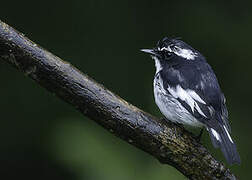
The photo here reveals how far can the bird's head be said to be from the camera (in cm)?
532

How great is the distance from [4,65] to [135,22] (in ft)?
5.85

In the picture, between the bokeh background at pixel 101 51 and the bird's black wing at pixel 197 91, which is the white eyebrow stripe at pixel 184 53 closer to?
the bird's black wing at pixel 197 91

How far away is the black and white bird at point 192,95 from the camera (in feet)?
15.1

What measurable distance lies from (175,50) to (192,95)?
0.74 meters

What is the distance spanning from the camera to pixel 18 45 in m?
3.99

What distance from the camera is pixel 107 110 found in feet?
13.5

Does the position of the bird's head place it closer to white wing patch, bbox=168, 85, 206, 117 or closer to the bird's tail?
white wing patch, bbox=168, 85, 206, 117

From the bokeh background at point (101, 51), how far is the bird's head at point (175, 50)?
33.2 inches

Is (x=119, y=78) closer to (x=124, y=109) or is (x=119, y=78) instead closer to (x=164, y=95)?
(x=164, y=95)

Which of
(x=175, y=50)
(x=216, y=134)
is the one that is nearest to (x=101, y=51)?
(x=175, y=50)

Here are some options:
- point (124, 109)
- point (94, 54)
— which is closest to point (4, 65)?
point (94, 54)

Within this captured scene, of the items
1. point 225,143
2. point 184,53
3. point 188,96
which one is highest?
point 184,53

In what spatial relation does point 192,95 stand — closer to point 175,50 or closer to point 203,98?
point 203,98

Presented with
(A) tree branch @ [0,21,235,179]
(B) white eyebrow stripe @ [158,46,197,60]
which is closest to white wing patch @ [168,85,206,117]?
(A) tree branch @ [0,21,235,179]
